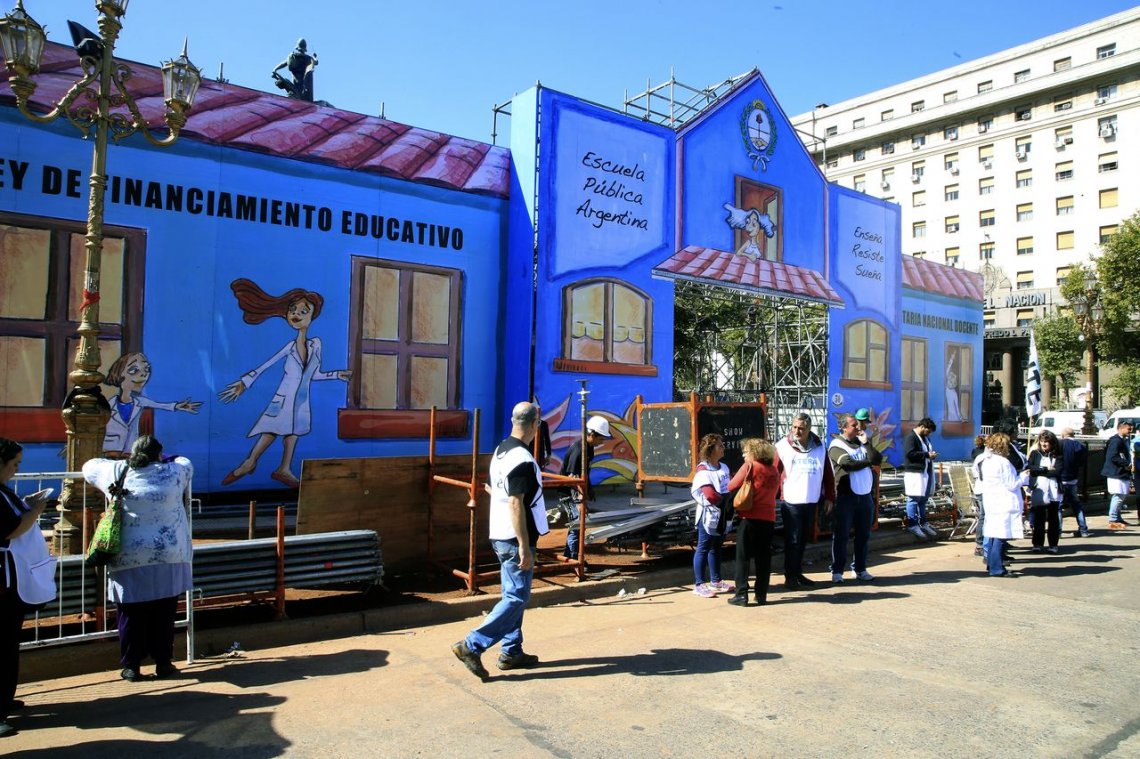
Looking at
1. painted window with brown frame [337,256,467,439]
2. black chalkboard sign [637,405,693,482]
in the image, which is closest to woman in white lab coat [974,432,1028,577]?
black chalkboard sign [637,405,693,482]

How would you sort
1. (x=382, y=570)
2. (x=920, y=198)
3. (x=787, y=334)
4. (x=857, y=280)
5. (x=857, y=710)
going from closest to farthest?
(x=857, y=710)
(x=382, y=570)
(x=857, y=280)
(x=787, y=334)
(x=920, y=198)

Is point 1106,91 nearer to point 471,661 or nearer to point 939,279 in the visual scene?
point 939,279

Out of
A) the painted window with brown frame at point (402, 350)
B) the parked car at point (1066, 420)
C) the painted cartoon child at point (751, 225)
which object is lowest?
the parked car at point (1066, 420)

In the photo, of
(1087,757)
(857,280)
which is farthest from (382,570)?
(857,280)

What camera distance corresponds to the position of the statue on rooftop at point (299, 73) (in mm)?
15898

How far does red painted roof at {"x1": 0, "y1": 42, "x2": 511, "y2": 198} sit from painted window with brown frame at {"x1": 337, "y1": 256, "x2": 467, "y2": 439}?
166 cm

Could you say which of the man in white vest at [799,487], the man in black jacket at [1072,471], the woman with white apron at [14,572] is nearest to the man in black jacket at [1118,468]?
the man in black jacket at [1072,471]

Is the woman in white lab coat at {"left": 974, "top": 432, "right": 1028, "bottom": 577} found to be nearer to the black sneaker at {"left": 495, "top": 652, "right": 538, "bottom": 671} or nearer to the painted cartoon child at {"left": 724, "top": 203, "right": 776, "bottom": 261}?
the black sneaker at {"left": 495, "top": 652, "right": 538, "bottom": 671}

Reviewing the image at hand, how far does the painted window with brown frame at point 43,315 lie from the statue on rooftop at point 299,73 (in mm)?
6869

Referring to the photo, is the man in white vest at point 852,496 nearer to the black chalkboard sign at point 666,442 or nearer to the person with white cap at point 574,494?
the black chalkboard sign at point 666,442

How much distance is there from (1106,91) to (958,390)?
1613 inches

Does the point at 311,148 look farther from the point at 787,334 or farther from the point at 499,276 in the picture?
the point at 787,334

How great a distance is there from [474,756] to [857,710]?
2323mm

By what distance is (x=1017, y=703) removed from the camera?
15.7 feet
